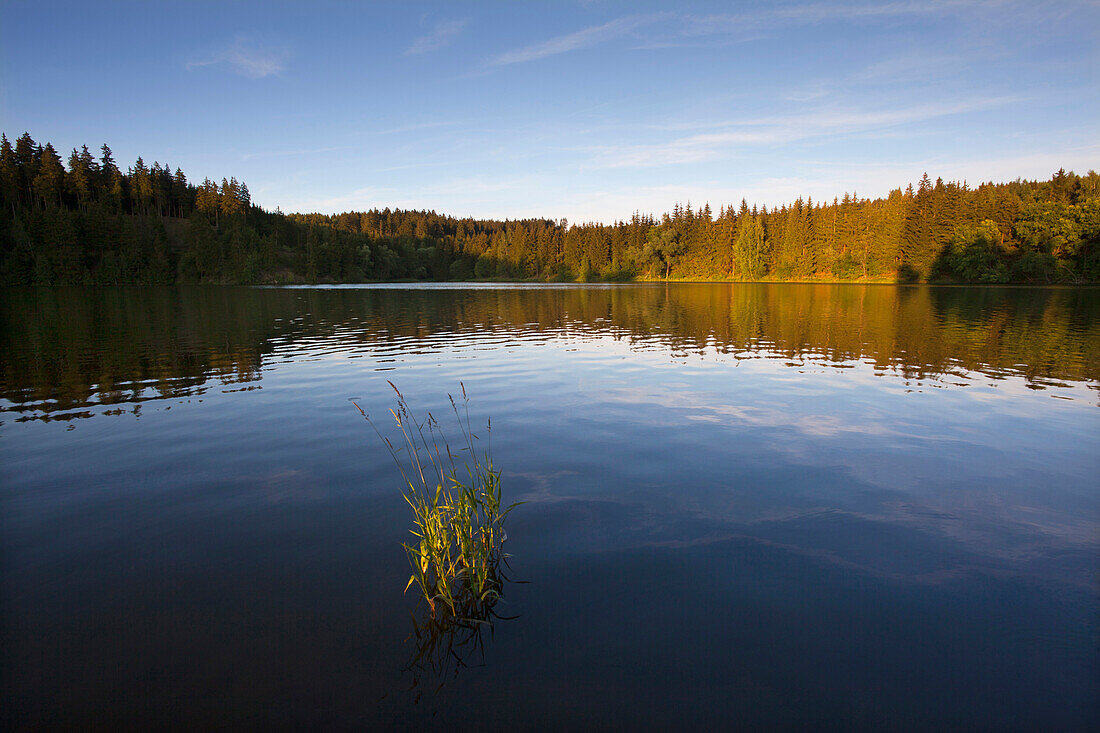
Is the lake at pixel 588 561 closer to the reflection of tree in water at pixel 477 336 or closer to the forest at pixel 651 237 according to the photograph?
the reflection of tree in water at pixel 477 336

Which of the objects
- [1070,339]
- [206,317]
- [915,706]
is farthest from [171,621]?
[206,317]

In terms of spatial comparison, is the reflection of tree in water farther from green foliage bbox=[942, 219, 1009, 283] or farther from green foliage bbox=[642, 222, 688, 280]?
green foliage bbox=[642, 222, 688, 280]

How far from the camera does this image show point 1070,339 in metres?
30.5

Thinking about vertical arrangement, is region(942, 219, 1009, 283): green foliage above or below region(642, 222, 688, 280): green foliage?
below

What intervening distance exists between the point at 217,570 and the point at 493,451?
6.08m

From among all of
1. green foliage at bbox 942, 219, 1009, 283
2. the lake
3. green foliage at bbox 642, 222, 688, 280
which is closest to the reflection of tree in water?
the lake

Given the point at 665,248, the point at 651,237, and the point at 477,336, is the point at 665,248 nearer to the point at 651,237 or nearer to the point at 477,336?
the point at 651,237

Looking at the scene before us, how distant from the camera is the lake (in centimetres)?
518

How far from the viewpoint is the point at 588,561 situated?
756 cm

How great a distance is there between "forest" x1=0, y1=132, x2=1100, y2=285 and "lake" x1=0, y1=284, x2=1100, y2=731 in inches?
4665

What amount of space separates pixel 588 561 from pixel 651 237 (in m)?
188

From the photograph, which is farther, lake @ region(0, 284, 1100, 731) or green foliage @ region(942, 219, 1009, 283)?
green foliage @ region(942, 219, 1009, 283)

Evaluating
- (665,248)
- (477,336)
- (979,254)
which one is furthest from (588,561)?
(665,248)

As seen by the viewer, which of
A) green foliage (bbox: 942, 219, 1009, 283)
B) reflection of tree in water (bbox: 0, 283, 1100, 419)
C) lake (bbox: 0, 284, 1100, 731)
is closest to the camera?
lake (bbox: 0, 284, 1100, 731)
